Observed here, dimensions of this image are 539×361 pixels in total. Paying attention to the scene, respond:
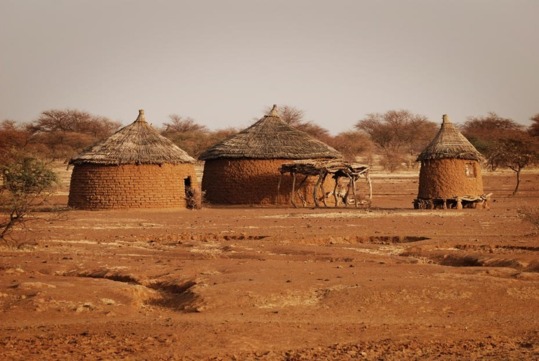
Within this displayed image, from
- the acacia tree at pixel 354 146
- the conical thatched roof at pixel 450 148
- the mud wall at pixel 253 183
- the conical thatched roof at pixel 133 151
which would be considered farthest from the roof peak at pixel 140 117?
the acacia tree at pixel 354 146

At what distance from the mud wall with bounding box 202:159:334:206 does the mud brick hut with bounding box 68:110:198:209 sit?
8.52 feet

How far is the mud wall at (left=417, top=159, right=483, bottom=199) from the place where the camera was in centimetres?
2175

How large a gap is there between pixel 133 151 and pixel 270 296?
525 inches

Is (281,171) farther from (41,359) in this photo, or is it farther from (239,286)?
(41,359)

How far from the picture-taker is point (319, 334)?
712cm

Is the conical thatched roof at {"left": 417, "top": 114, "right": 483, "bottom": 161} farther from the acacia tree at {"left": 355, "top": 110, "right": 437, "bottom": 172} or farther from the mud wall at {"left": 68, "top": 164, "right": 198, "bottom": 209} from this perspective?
the acacia tree at {"left": 355, "top": 110, "right": 437, "bottom": 172}

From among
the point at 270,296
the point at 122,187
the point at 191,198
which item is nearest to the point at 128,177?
the point at 122,187

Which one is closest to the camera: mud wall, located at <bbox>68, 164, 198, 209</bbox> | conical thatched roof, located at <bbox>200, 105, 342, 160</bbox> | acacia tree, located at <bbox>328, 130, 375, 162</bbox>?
mud wall, located at <bbox>68, 164, 198, 209</bbox>

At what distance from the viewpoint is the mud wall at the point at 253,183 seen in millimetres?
23734

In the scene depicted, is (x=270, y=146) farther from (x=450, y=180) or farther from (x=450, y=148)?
(x=450, y=180)

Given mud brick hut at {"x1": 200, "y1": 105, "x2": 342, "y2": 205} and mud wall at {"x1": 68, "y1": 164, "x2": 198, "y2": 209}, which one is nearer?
mud wall at {"x1": 68, "y1": 164, "x2": 198, "y2": 209}

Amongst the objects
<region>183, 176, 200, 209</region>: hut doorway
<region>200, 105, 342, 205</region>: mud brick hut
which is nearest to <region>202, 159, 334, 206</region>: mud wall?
<region>200, 105, 342, 205</region>: mud brick hut

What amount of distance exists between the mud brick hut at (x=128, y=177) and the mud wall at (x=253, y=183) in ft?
8.52

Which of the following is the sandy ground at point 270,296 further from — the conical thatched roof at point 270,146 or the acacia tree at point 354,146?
the acacia tree at point 354,146
